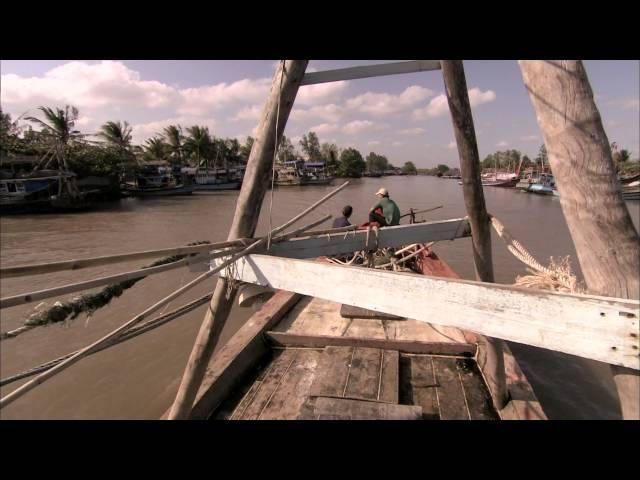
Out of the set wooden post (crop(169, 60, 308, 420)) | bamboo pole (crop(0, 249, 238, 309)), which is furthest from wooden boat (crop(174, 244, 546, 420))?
bamboo pole (crop(0, 249, 238, 309))

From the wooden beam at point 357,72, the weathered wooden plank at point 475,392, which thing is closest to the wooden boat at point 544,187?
the weathered wooden plank at point 475,392

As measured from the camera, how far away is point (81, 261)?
1252 millimetres

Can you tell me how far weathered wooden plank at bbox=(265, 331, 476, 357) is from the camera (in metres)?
3.63

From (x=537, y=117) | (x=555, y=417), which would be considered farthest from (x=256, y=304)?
(x=555, y=417)

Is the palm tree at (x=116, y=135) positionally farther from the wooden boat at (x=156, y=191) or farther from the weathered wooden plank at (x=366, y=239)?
the weathered wooden plank at (x=366, y=239)

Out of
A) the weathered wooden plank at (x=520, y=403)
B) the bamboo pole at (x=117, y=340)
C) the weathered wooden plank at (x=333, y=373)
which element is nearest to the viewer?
the bamboo pole at (x=117, y=340)

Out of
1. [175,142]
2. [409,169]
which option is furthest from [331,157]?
[409,169]

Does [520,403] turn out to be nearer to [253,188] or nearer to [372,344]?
[372,344]

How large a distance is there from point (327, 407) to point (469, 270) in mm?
8715

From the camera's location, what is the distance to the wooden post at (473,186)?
207 centimetres

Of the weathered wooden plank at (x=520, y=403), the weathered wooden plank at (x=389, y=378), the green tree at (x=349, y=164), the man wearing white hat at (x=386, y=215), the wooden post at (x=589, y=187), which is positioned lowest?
the weathered wooden plank at (x=389, y=378)

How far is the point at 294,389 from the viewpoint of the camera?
323 centimetres
